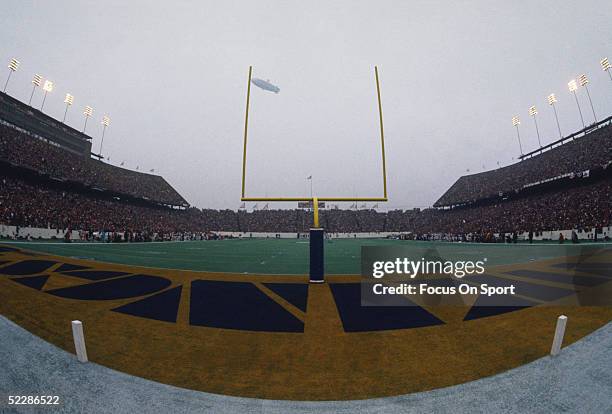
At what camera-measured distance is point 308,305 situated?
5938 mm

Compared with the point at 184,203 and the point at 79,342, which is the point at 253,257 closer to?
the point at 79,342

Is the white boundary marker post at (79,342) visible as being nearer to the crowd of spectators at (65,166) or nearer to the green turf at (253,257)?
the green turf at (253,257)

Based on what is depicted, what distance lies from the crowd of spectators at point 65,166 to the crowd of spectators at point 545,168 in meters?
64.1

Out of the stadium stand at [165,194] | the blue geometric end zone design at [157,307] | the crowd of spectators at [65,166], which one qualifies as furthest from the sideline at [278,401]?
the crowd of spectators at [65,166]

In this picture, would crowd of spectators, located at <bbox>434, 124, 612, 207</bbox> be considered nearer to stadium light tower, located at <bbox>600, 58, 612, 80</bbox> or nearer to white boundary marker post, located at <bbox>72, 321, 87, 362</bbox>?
stadium light tower, located at <bbox>600, 58, 612, 80</bbox>

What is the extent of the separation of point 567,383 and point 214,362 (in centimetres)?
394

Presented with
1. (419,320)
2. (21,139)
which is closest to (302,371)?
(419,320)

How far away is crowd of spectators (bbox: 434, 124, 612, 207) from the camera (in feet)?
109

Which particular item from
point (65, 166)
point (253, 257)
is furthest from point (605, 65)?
point (65, 166)

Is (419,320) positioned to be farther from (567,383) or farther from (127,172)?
(127,172)

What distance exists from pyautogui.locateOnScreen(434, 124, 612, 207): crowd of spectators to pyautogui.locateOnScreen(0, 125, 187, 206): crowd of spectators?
64.1m

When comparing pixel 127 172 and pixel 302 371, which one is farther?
pixel 127 172

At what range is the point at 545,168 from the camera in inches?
1587

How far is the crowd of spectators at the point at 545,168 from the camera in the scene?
109ft
